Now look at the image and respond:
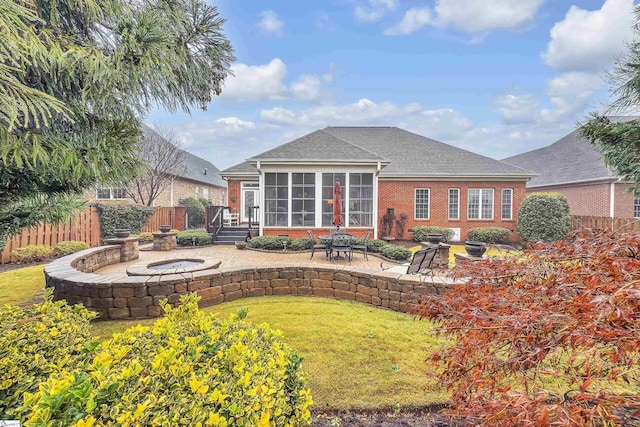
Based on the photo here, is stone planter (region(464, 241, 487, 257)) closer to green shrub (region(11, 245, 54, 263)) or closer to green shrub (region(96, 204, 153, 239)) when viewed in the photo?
green shrub (region(11, 245, 54, 263))

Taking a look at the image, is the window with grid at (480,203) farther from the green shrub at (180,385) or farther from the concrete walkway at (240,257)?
the green shrub at (180,385)

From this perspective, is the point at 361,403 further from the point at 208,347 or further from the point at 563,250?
the point at 563,250

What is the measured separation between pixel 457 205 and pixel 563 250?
562 inches

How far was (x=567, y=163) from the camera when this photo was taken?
19.5m

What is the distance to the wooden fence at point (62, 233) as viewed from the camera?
9.30 m

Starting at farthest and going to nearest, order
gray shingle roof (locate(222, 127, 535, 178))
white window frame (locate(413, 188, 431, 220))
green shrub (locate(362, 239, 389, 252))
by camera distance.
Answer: white window frame (locate(413, 188, 431, 220)) → gray shingle roof (locate(222, 127, 535, 178)) → green shrub (locate(362, 239, 389, 252))

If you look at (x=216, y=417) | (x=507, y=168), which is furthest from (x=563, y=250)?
(x=507, y=168)

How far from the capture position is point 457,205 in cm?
1516

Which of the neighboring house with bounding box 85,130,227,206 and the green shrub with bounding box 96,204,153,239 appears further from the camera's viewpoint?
the neighboring house with bounding box 85,130,227,206

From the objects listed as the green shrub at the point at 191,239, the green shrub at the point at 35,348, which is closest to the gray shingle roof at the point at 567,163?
the green shrub at the point at 191,239

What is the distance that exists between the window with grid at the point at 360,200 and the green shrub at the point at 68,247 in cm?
1078

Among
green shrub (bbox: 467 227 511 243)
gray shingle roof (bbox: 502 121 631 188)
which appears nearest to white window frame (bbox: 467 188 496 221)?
green shrub (bbox: 467 227 511 243)

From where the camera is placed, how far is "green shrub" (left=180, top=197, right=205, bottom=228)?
2070 cm

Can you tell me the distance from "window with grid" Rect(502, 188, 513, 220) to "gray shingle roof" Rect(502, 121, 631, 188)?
4352 mm
